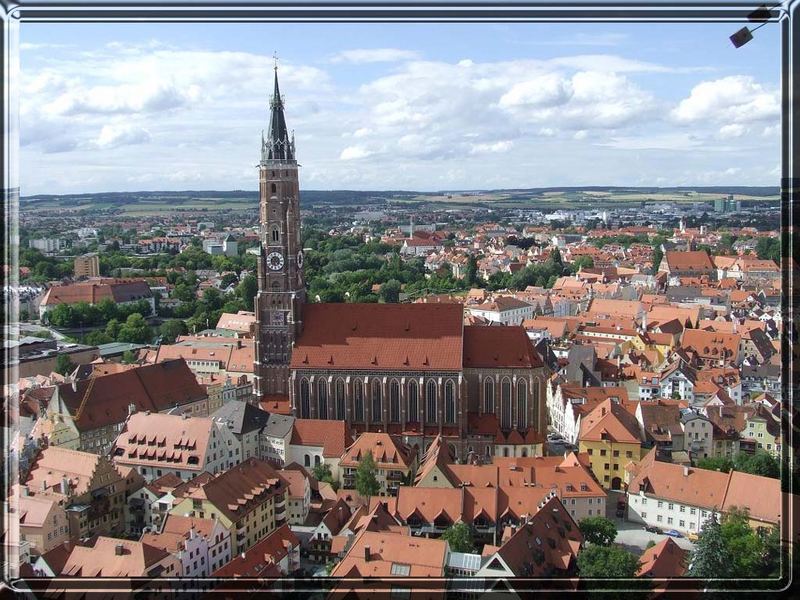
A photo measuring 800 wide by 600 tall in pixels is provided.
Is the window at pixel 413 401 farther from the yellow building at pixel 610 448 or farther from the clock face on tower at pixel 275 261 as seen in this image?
the clock face on tower at pixel 275 261

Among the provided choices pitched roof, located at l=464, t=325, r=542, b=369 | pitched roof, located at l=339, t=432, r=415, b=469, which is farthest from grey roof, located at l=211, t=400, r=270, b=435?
pitched roof, located at l=464, t=325, r=542, b=369

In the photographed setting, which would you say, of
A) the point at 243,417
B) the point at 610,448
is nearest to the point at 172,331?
the point at 243,417

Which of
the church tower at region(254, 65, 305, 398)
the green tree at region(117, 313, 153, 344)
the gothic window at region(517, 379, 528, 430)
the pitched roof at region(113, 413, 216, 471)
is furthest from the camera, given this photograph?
the green tree at region(117, 313, 153, 344)

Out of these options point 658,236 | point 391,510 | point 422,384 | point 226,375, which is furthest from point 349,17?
point 658,236

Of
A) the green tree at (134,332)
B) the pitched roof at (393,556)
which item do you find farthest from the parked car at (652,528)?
the green tree at (134,332)

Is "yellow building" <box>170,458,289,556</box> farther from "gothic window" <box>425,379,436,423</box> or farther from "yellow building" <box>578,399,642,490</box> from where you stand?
"yellow building" <box>578,399,642,490</box>

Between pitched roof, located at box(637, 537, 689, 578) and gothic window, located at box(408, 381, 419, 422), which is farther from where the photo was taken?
gothic window, located at box(408, 381, 419, 422)
